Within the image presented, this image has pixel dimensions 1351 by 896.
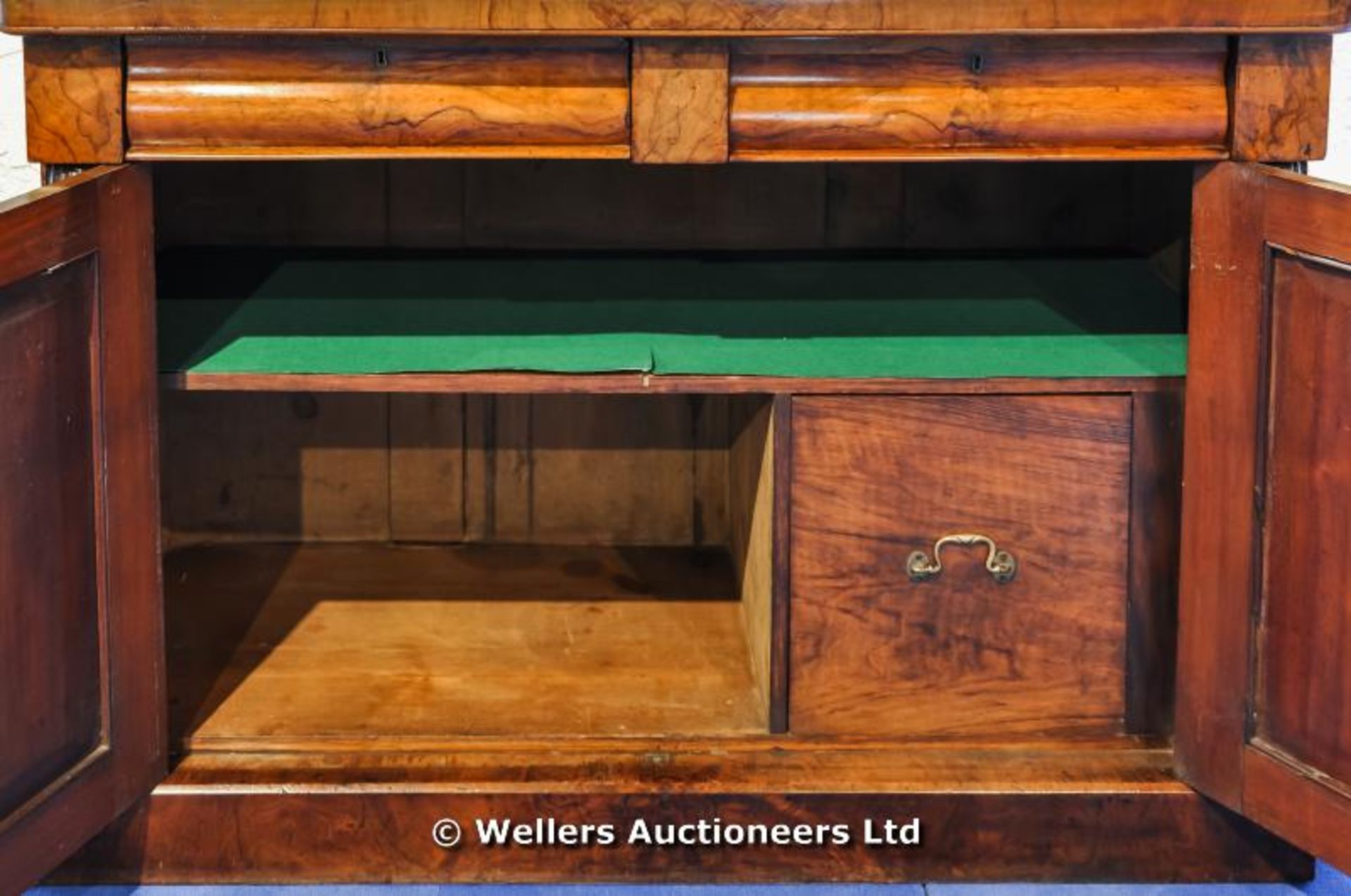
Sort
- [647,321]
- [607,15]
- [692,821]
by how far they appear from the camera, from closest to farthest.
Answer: [607,15], [692,821], [647,321]

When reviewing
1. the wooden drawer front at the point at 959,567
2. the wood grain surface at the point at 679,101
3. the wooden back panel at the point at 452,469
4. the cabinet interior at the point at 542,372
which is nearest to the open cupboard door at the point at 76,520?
the cabinet interior at the point at 542,372

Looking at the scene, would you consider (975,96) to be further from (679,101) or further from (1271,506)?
(1271,506)

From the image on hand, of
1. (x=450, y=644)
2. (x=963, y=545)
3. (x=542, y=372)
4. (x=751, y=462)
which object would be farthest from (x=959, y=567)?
(x=450, y=644)

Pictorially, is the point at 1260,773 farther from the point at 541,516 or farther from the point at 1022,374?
the point at 541,516

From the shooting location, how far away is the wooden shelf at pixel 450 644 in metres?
1.75

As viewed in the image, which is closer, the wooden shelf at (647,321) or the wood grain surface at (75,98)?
the wood grain surface at (75,98)

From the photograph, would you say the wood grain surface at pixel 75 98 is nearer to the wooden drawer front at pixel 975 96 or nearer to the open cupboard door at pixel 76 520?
the open cupboard door at pixel 76 520

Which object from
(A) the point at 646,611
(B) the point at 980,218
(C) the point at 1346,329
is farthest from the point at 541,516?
(C) the point at 1346,329

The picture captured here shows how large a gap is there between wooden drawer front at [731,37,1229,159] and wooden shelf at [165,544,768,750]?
52 cm

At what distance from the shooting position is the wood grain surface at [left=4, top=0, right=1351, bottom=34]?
147 centimetres

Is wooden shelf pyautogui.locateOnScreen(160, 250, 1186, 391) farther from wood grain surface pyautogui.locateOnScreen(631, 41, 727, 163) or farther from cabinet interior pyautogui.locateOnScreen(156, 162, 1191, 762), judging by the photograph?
wood grain surface pyautogui.locateOnScreen(631, 41, 727, 163)

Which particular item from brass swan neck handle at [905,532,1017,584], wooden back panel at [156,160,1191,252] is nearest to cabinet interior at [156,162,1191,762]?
wooden back panel at [156,160,1191,252]

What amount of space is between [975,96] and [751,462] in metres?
0.49

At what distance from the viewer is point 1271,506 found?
152 centimetres
